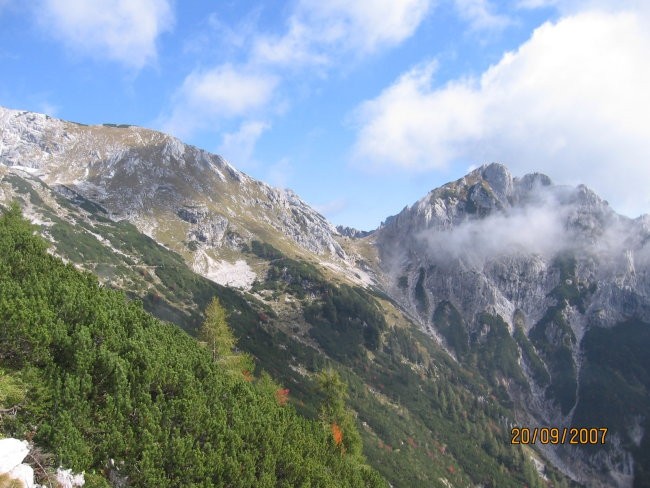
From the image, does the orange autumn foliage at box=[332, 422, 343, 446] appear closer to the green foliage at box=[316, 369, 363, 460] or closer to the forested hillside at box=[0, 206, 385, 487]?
the green foliage at box=[316, 369, 363, 460]

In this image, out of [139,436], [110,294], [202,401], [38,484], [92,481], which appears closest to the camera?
[38,484]

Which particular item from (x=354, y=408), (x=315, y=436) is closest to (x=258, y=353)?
(x=354, y=408)

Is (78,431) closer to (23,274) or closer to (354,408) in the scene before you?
(23,274)

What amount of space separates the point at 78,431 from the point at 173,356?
37.9 ft

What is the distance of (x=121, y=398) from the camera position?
2988 centimetres

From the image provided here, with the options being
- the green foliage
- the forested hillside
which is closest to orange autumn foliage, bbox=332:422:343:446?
the green foliage

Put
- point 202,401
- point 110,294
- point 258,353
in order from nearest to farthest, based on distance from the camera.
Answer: point 202,401, point 110,294, point 258,353

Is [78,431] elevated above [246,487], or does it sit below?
above

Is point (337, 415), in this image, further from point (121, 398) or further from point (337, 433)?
point (121, 398)

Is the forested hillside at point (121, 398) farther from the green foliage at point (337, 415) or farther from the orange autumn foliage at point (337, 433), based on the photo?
the green foliage at point (337, 415)

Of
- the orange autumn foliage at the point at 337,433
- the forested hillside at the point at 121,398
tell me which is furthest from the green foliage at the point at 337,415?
the forested hillside at the point at 121,398

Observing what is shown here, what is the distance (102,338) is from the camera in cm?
3422

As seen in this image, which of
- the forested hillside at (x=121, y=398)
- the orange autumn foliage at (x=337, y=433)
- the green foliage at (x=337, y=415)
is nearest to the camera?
the forested hillside at (x=121, y=398)

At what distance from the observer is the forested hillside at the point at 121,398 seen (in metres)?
27.1
